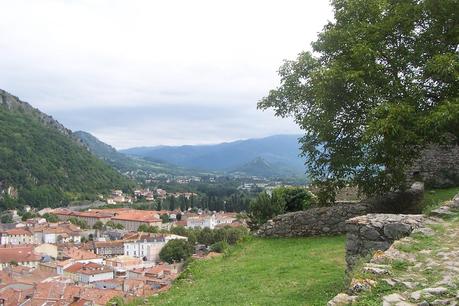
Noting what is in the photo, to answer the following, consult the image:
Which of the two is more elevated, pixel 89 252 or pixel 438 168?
pixel 438 168

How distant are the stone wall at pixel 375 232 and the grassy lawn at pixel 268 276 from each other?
0.68 m

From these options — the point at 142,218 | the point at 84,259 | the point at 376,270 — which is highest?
the point at 376,270

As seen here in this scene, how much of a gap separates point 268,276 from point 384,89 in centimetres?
603

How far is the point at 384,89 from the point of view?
43.6 feet

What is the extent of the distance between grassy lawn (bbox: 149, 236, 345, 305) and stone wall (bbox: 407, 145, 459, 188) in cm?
602

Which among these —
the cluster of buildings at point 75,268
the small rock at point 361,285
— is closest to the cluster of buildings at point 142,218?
the cluster of buildings at point 75,268

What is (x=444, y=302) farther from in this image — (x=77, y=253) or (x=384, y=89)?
(x=77, y=253)

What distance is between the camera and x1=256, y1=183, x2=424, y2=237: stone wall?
1492cm

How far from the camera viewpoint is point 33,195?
18400cm

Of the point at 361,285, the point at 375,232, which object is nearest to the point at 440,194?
the point at 375,232

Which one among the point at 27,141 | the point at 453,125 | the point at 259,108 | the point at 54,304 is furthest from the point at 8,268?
the point at 27,141

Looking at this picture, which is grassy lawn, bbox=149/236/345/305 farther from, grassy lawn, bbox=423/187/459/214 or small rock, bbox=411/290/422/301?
grassy lawn, bbox=423/187/459/214

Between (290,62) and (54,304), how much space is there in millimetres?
46418

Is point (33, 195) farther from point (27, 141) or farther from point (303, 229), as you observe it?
point (303, 229)
